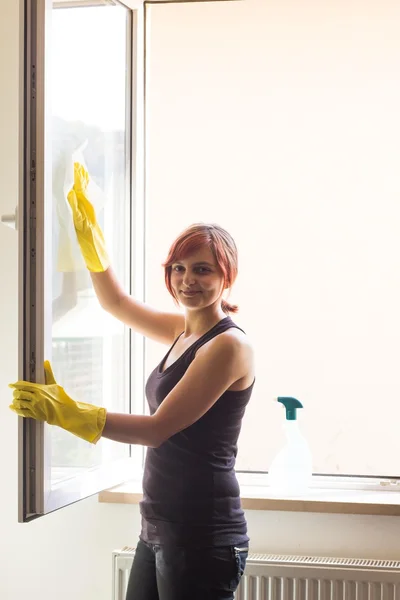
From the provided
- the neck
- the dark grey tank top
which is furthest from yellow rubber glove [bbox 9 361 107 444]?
the neck

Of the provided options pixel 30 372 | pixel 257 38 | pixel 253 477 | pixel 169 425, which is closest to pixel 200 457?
pixel 169 425

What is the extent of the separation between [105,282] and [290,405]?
1.77 ft

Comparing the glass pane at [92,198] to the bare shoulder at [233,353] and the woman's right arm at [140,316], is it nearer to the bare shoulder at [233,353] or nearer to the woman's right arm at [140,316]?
the woman's right arm at [140,316]

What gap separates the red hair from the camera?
1.79 metres

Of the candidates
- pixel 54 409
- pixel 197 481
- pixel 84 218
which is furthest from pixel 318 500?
pixel 84 218

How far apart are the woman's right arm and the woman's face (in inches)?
7.9

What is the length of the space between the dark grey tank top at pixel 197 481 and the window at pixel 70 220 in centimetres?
18

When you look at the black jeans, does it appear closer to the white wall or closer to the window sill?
the window sill

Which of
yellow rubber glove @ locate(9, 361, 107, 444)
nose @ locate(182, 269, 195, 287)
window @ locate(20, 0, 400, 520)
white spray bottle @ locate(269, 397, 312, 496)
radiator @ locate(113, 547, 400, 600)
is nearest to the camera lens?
yellow rubber glove @ locate(9, 361, 107, 444)

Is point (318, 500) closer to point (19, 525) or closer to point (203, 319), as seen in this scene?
point (203, 319)

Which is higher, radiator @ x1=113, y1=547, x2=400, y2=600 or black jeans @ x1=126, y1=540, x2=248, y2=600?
black jeans @ x1=126, y1=540, x2=248, y2=600

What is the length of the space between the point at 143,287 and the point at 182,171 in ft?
1.05

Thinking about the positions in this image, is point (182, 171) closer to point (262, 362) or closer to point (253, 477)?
point (262, 362)

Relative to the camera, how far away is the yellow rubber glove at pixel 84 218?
182 cm
